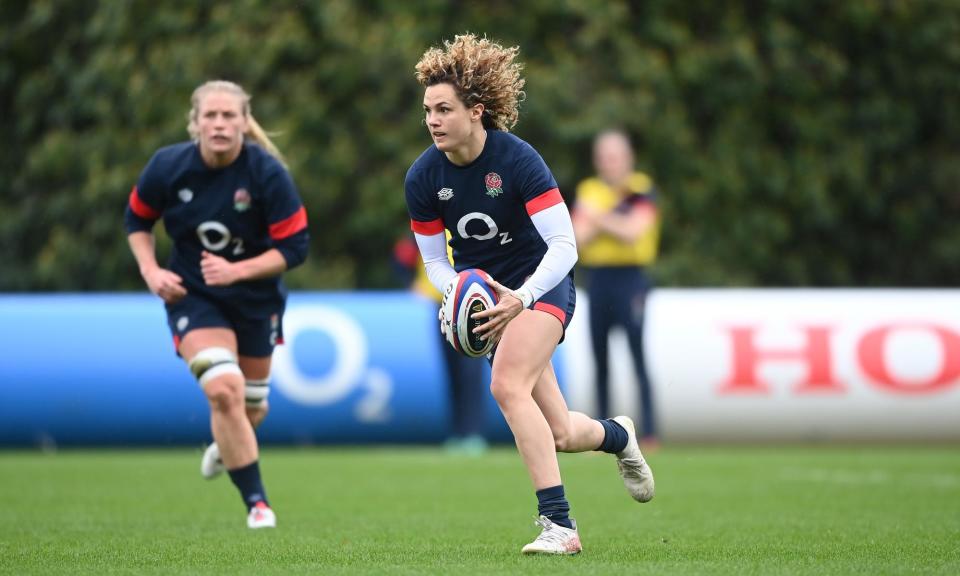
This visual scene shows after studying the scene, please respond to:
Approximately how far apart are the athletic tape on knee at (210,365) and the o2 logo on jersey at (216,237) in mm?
487

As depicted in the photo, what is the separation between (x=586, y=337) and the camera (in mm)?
11766

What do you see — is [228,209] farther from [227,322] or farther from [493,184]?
[493,184]

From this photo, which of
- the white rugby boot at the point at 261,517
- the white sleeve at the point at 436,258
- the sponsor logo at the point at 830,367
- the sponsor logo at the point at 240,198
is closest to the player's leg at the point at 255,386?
the white rugby boot at the point at 261,517

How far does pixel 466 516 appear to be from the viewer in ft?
23.0

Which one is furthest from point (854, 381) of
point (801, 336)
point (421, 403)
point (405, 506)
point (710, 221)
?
point (710, 221)

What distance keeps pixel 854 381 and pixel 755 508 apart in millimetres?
4653

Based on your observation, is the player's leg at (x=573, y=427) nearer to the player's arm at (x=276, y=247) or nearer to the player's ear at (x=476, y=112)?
the player's ear at (x=476, y=112)

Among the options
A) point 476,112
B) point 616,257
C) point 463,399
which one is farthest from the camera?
point 463,399

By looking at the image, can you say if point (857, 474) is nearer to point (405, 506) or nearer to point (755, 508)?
point (755, 508)

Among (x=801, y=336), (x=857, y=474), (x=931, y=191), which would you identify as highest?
(x=931, y=191)

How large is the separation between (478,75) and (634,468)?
170 centimetres

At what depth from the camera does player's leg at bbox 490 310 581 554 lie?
5.38 metres

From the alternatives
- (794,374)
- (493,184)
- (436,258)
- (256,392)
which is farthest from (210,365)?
(794,374)

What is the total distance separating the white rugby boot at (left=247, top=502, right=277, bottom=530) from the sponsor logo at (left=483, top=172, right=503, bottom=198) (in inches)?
74.7
